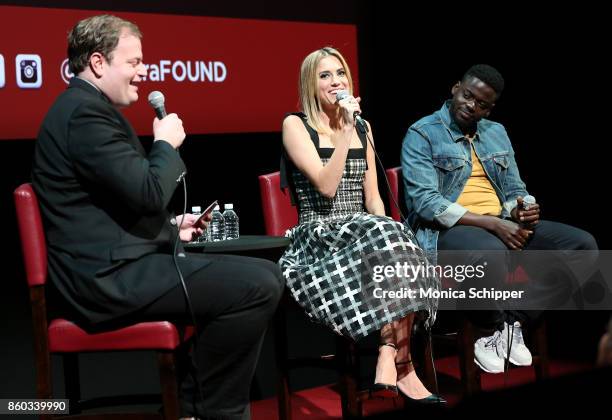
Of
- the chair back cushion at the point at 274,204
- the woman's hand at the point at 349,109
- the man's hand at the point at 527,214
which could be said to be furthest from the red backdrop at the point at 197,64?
the man's hand at the point at 527,214

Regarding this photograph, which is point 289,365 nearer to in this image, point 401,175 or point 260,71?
point 401,175

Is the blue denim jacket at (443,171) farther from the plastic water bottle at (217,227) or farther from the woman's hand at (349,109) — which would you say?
the plastic water bottle at (217,227)

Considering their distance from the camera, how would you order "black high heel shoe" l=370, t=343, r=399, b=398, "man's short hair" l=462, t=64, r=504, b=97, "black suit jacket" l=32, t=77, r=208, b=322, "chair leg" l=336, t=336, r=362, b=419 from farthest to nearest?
"man's short hair" l=462, t=64, r=504, b=97 → "chair leg" l=336, t=336, r=362, b=419 → "black high heel shoe" l=370, t=343, r=399, b=398 → "black suit jacket" l=32, t=77, r=208, b=322

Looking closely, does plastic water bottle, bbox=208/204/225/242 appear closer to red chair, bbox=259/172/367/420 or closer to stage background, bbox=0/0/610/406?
red chair, bbox=259/172/367/420

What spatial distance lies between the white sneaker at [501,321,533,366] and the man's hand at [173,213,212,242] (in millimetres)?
1377

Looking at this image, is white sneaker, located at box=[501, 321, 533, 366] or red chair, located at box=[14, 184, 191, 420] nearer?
red chair, located at box=[14, 184, 191, 420]

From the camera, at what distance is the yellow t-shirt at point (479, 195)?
140 inches

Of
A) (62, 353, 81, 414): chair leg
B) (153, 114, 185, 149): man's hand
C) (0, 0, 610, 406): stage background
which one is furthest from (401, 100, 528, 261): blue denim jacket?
(62, 353, 81, 414): chair leg

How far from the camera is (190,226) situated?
2.73 metres

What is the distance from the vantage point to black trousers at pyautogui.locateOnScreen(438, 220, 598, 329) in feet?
10.7

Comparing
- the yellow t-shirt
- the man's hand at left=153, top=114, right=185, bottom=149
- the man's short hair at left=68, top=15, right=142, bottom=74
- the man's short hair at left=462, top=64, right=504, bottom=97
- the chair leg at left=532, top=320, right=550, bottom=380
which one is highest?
the man's short hair at left=68, top=15, right=142, bottom=74

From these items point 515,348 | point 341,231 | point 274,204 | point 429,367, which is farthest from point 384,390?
point 274,204

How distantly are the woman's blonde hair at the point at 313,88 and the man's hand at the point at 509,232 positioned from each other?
737 mm

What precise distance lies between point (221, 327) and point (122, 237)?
0.36 meters
